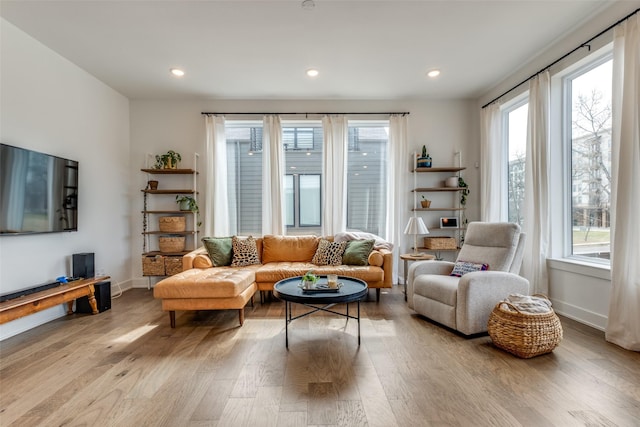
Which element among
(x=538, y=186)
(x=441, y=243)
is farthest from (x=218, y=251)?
(x=538, y=186)

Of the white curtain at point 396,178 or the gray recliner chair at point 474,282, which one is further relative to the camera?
the white curtain at point 396,178

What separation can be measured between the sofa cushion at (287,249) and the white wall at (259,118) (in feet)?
4.63

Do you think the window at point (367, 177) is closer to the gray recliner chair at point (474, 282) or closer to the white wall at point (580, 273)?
the gray recliner chair at point (474, 282)

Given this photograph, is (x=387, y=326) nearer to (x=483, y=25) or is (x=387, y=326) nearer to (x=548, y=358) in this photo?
(x=548, y=358)

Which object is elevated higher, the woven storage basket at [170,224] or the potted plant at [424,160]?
the potted plant at [424,160]

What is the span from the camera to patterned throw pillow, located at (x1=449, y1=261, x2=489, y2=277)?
320cm

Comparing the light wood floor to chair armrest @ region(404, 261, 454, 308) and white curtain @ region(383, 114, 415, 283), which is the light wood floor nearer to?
chair armrest @ region(404, 261, 454, 308)

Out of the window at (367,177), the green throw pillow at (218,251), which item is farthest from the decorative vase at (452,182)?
the green throw pillow at (218,251)

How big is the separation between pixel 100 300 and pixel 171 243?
119cm

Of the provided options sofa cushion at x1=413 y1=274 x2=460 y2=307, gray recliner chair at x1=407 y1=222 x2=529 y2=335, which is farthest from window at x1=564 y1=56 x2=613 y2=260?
sofa cushion at x1=413 y1=274 x2=460 y2=307

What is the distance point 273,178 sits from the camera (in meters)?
4.96

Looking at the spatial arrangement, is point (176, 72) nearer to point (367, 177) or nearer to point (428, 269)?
point (367, 177)

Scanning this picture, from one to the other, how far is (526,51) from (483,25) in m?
0.93

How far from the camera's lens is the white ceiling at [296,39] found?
280cm
